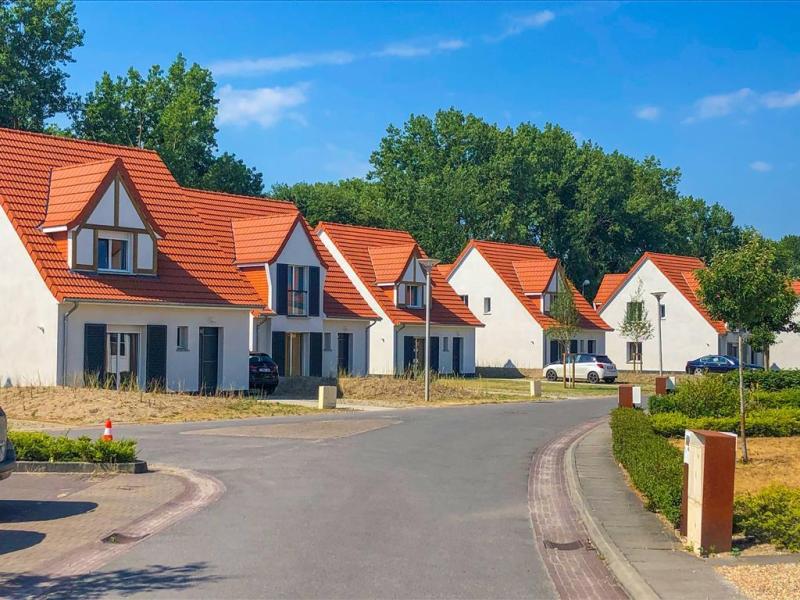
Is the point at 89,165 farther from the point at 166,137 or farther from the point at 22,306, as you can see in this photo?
the point at 166,137

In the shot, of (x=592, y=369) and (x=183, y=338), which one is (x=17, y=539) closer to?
(x=183, y=338)

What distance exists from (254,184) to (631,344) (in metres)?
29.7

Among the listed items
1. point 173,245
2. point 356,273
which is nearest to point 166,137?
point 356,273

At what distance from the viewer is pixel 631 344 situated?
265 ft

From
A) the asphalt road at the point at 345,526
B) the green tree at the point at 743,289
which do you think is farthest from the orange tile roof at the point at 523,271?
the asphalt road at the point at 345,526

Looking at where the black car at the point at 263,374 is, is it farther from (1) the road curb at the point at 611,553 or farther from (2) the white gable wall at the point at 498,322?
(2) the white gable wall at the point at 498,322

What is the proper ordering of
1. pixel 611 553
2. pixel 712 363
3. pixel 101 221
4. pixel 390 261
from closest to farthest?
pixel 611 553 → pixel 101 221 → pixel 390 261 → pixel 712 363

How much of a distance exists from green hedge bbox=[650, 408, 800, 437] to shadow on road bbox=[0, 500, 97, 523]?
49.2ft

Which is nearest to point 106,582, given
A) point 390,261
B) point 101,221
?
point 101,221

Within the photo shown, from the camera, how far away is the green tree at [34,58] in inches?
2603

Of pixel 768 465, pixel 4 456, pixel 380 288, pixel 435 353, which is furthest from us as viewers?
pixel 435 353

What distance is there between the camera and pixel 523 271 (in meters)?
71.1

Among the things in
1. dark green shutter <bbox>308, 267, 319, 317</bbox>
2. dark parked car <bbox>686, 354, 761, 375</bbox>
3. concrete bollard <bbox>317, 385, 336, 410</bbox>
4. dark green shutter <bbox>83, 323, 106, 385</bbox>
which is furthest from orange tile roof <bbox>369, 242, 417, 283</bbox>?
dark green shutter <bbox>83, 323, 106, 385</bbox>

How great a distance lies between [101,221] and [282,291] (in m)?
12.1
